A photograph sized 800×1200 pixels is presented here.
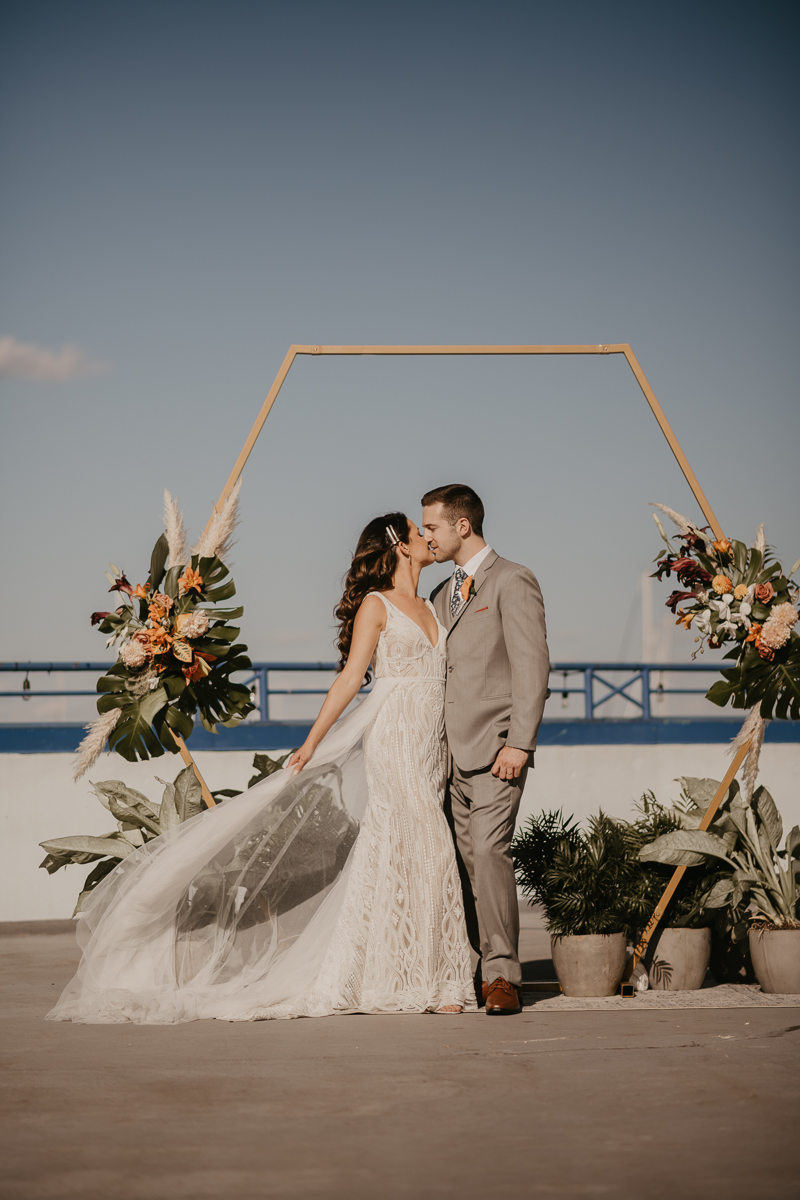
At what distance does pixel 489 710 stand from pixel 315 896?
0.93 meters

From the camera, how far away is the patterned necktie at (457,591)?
4.34m

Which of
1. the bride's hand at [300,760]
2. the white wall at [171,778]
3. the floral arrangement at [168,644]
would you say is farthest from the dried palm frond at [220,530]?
the white wall at [171,778]

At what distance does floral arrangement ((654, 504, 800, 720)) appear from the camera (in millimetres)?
4395

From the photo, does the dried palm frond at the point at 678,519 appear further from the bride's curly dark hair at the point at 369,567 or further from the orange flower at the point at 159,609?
the orange flower at the point at 159,609

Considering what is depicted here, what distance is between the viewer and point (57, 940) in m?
6.96

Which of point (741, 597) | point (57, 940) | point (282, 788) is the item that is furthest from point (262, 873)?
point (57, 940)

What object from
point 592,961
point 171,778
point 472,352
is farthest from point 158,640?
point 171,778

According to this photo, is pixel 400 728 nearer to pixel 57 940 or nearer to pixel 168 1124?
pixel 168 1124

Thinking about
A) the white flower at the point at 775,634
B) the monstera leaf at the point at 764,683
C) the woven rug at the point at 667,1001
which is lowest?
the woven rug at the point at 667,1001

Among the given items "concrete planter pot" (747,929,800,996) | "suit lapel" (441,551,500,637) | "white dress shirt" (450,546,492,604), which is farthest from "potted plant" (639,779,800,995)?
"white dress shirt" (450,546,492,604)

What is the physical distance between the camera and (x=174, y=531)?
4.66 m

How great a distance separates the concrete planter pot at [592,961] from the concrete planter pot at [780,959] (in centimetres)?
52

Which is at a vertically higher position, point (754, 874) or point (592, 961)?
point (754, 874)

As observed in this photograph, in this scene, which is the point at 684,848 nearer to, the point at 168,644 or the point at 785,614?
the point at 785,614
